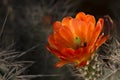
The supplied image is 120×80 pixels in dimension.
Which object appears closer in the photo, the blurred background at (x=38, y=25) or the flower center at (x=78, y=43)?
the flower center at (x=78, y=43)

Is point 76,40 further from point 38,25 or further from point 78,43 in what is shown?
point 38,25

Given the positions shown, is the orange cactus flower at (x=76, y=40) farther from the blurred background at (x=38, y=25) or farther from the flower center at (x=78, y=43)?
the blurred background at (x=38, y=25)

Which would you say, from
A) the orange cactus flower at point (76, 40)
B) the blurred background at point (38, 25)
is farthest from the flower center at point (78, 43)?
the blurred background at point (38, 25)

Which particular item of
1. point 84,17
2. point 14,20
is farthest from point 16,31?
point 84,17

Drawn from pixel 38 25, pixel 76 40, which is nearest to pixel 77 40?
pixel 76 40

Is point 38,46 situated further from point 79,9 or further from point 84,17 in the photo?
point 79,9
